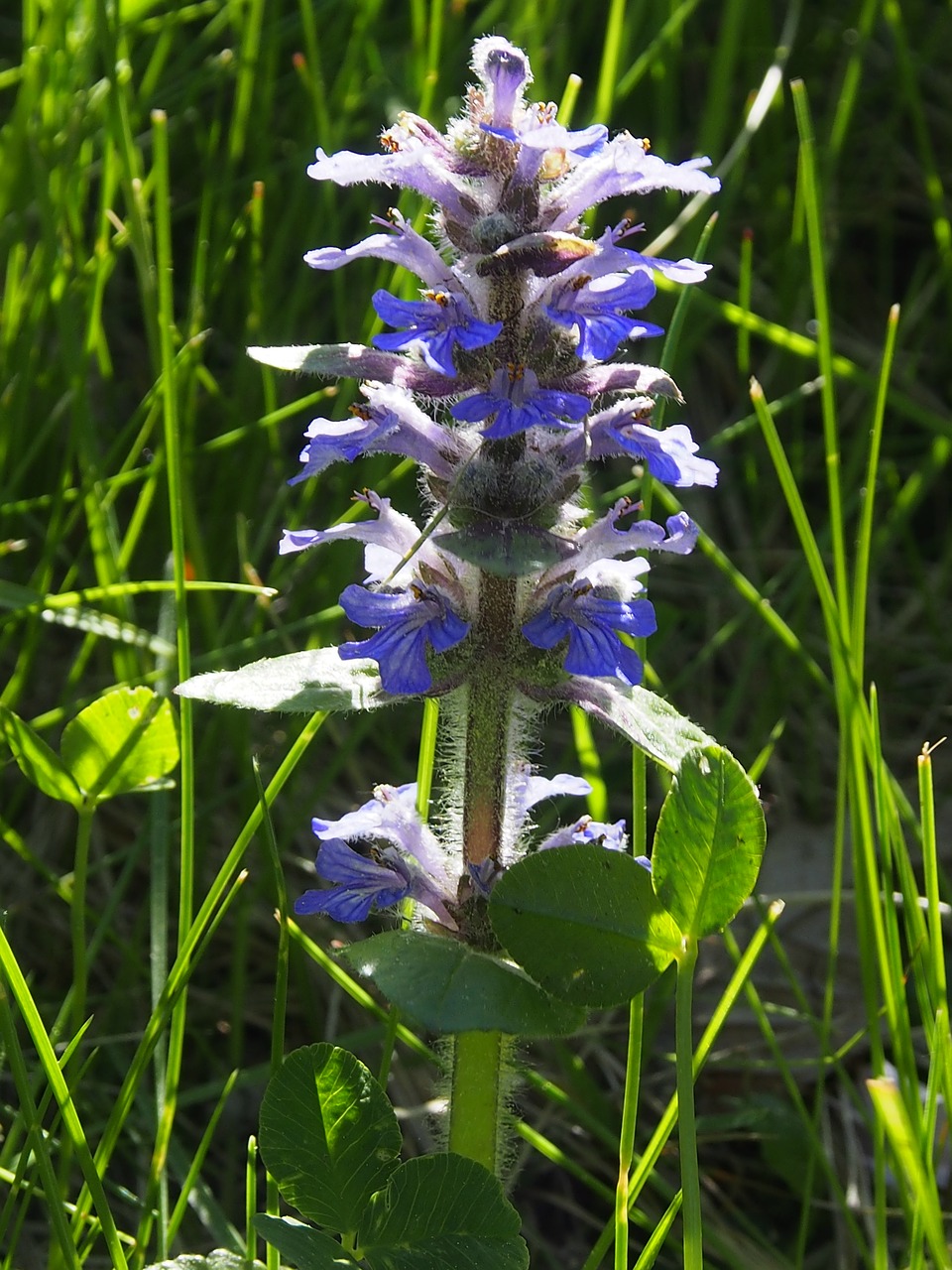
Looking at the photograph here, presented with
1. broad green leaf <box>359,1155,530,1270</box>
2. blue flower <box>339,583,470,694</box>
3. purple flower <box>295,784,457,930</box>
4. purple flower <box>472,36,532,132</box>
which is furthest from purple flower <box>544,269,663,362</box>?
broad green leaf <box>359,1155,530,1270</box>

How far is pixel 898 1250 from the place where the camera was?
2201mm

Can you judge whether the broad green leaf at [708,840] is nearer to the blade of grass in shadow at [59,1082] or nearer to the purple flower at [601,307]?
the purple flower at [601,307]

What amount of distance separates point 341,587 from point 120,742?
3.13ft

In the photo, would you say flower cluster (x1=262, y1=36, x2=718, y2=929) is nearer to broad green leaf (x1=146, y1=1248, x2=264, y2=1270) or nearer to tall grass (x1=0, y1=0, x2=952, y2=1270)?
tall grass (x1=0, y1=0, x2=952, y2=1270)

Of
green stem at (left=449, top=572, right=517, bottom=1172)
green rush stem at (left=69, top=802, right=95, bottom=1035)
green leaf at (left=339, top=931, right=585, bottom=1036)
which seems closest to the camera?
green leaf at (left=339, top=931, right=585, bottom=1036)

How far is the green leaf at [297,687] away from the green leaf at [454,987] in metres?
0.26

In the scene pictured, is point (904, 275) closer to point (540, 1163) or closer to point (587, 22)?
point (587, 22)

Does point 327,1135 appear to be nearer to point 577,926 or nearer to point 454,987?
point 454,987

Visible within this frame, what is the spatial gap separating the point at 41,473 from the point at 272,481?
1.75ft

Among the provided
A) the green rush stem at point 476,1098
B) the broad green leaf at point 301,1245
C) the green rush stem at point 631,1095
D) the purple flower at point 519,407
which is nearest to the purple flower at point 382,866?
the green rush stem at point 476,1098

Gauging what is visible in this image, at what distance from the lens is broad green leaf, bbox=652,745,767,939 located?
4.54ft

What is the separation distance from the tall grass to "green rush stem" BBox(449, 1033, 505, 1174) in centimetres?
19

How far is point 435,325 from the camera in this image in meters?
1.42

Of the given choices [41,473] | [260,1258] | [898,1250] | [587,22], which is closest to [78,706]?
[41,473]
